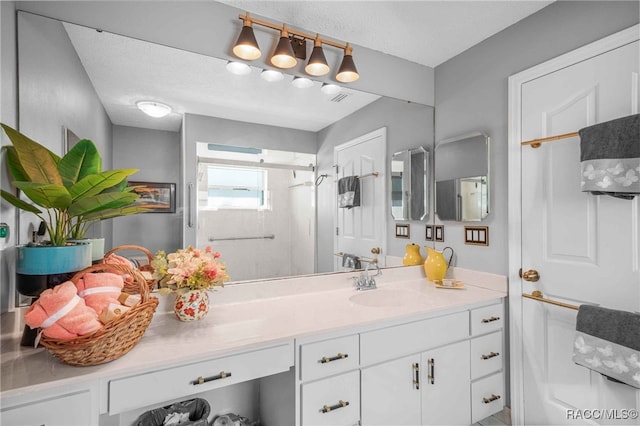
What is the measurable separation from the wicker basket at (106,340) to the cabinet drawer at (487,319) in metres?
1.65

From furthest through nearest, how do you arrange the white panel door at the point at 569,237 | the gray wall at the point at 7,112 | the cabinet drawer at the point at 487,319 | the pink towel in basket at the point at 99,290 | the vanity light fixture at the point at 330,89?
the vanity light fixture at the point at 330,89 < the cabinet drawer at the point at 487,319 < the white panel door at the point at 569,237 < the gray wall at the point at 7,112 < the pink towel in basket at the point at 99,290

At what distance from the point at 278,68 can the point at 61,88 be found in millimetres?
1035

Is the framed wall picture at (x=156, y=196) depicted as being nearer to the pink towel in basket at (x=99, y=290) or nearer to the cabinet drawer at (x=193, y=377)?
the pink towel in basket at (x=99, y=290)

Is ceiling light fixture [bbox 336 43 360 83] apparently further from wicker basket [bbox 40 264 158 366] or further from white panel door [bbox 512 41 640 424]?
wicker basket [bbox 40 264 158 366]

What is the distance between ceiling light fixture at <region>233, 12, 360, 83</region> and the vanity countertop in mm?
1246

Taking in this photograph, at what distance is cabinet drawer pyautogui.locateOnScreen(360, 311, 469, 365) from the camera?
144 cm

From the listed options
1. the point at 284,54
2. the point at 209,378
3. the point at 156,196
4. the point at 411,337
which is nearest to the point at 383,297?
the point at 411,337

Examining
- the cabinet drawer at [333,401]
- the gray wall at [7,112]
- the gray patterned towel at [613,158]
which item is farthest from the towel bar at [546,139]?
the gray wall at [7,112]

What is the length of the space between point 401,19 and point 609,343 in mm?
1907

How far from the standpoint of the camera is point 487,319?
5.98ft

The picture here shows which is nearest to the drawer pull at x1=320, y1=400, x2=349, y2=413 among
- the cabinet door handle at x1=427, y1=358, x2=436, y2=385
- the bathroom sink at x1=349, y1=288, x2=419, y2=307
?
the cabinet door handle at x1=427, y1=358, x2=436, y2=385

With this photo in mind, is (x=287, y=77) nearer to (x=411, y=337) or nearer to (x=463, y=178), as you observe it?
(x=463, y=178)

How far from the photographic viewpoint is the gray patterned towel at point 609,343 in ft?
4.24

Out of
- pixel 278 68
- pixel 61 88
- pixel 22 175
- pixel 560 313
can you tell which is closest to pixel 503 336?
pixel 560 313
